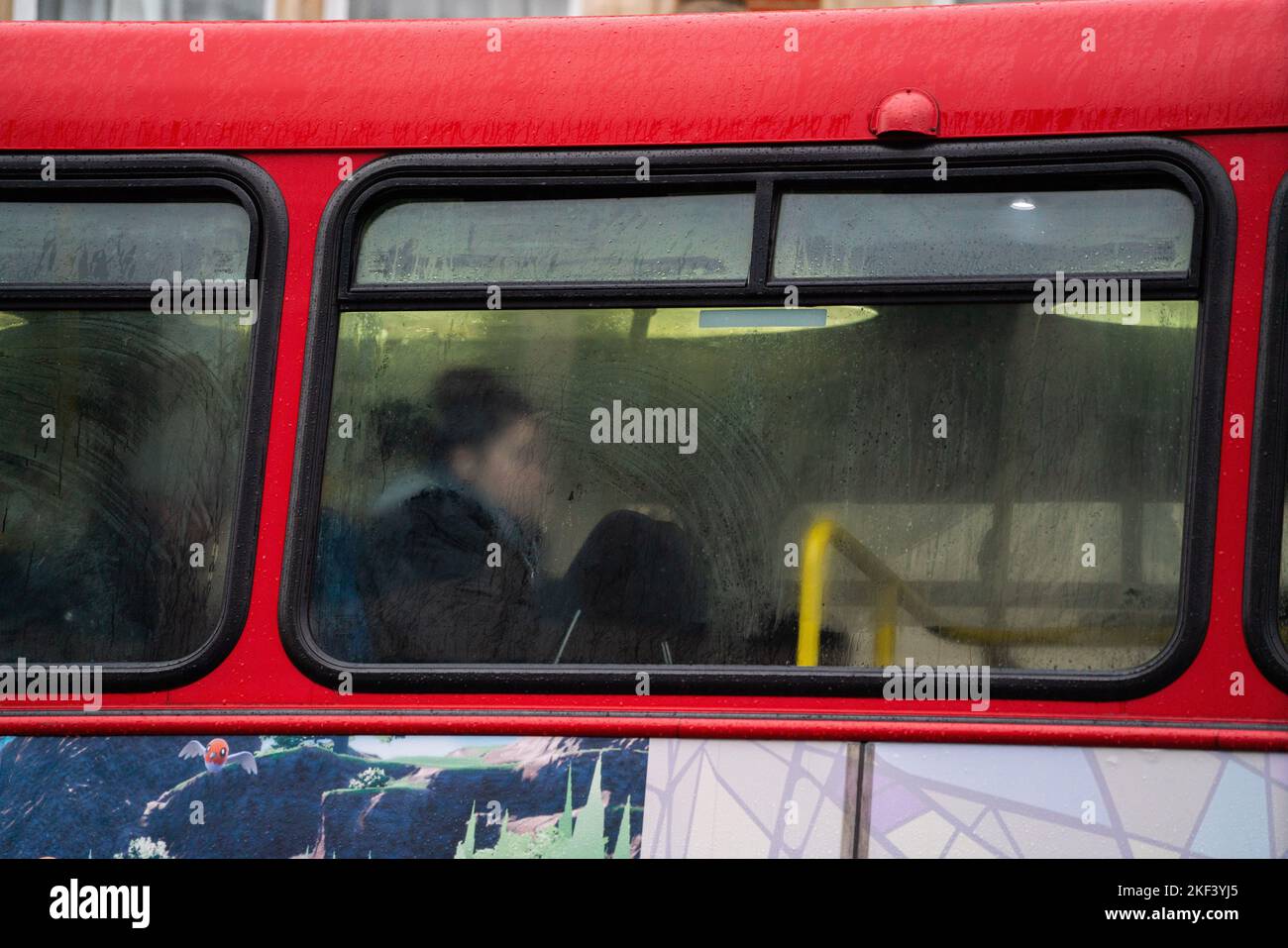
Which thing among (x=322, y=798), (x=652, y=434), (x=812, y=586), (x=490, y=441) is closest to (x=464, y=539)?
(x=490, y=441)

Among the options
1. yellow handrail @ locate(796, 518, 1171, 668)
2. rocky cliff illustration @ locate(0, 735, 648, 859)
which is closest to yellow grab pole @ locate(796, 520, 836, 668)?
yellow handrail @ locate(796, 518, 1171, 668)

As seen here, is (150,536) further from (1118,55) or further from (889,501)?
(1118,55)

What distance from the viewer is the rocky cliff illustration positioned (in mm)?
2641

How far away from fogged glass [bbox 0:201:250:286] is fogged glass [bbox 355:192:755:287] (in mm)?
304

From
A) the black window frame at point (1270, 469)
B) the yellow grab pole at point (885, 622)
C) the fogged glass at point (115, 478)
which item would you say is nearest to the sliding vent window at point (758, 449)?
the yellow grab pole at point (885, 622)

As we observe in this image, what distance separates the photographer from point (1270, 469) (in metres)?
2.59

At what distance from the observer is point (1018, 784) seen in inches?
101

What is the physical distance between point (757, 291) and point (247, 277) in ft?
3.55

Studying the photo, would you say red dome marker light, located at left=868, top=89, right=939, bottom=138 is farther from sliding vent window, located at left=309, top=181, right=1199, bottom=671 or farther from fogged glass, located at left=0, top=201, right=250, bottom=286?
fogged glass, located at left=0, top=201, right=250, bottom=286

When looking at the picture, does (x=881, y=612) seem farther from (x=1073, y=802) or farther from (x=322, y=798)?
(x=322, y=798)

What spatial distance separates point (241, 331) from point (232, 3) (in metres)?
4.23

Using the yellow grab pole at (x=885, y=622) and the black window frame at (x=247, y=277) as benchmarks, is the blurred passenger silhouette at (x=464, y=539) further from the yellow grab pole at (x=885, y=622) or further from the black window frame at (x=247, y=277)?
the yellow grab pole at (x=885, y=622)

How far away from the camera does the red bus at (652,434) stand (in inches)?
103
